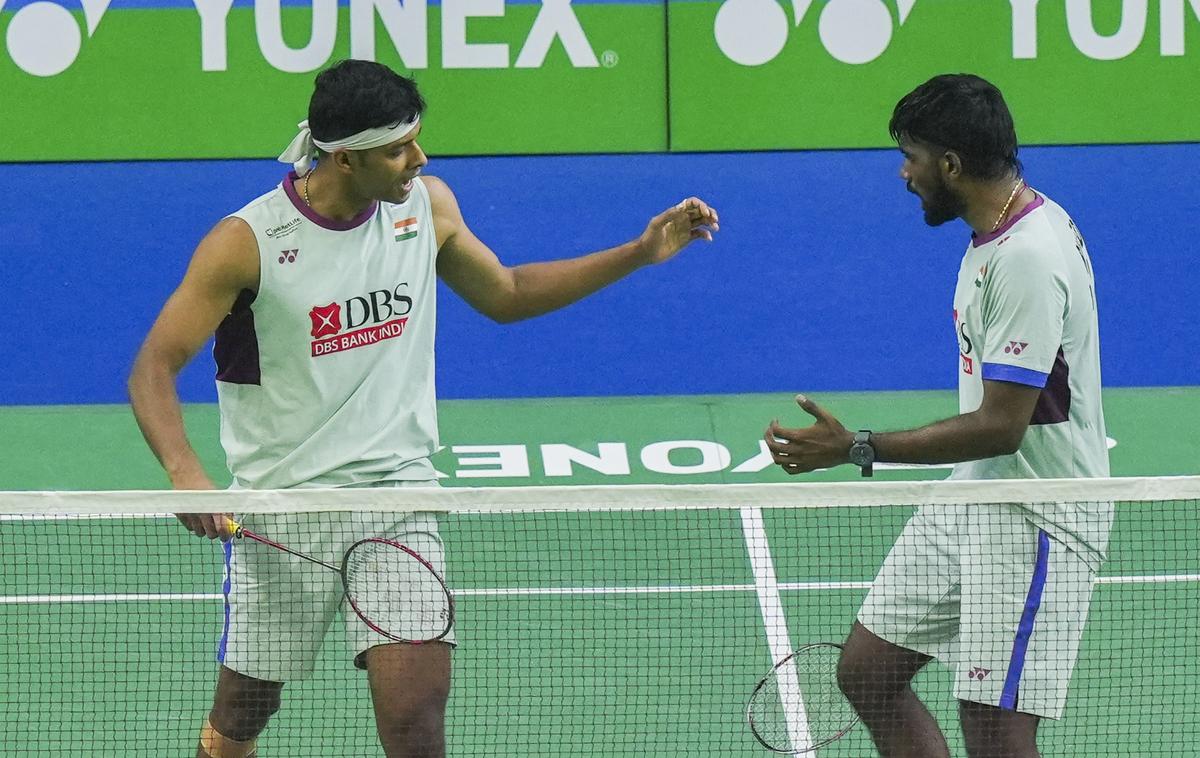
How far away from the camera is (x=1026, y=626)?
431cm

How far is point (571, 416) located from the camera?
9.43 metres

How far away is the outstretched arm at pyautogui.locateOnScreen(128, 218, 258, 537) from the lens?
14.3ft

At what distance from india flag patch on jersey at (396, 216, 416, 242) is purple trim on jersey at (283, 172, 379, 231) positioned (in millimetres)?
85

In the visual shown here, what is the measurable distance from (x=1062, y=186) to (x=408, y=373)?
5900mm

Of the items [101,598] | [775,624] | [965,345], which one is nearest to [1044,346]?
[965,345]

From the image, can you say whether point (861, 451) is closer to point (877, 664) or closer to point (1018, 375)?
point (1018, 375)

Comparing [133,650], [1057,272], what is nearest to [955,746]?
[1057,272]

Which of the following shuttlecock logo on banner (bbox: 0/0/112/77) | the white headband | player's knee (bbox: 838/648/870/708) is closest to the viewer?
the white headband

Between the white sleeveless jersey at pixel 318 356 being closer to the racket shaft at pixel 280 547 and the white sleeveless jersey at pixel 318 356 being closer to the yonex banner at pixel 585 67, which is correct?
the racket shaft at pixel 280 547

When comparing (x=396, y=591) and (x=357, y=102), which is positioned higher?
(x=357, y=102)

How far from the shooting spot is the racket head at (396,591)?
4.37 m

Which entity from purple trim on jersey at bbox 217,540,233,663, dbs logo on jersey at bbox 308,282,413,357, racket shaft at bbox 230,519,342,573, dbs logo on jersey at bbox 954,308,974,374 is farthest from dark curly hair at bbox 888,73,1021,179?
A: purple trim on jersey at bbox 217,540,233,663

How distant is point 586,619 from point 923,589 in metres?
2.51

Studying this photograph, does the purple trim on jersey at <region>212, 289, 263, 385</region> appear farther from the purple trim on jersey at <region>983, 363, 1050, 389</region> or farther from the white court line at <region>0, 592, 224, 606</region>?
the white court line at <region>0, 592, 224, 606</region>
